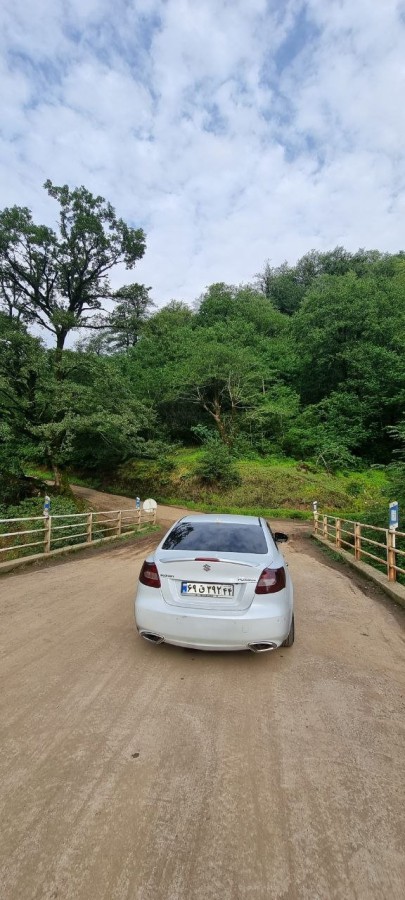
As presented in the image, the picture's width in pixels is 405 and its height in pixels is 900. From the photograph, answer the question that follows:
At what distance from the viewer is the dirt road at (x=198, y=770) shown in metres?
1.74

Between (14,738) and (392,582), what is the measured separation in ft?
19.9

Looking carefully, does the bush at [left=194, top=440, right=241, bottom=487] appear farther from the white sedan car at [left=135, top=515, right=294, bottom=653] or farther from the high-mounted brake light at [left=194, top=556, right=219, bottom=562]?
the high-mounted brake light at [left=194, top=556, right=219, bottom=562]

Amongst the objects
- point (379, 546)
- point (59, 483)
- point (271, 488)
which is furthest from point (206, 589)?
point (271, 488)

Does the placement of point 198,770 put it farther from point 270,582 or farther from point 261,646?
point 270,582

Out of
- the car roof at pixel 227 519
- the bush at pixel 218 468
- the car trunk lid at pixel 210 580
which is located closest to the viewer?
the car trunk lid at pixel 210 580

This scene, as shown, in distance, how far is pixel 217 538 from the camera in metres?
4.38

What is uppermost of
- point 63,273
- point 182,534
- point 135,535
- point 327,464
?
point 63,273

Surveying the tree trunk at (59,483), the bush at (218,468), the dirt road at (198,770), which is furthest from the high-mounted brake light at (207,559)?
the bush at (218,468)

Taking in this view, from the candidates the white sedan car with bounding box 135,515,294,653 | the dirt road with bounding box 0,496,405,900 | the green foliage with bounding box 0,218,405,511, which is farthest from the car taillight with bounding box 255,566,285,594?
the green foliage with bounding box 0,218,405,511

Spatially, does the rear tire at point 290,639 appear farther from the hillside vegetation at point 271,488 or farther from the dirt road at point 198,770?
the hillside vegetation at point 271,488

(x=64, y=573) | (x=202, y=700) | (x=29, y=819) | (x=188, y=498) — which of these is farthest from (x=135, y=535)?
(x=29, y=819)

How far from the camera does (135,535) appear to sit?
15781mm

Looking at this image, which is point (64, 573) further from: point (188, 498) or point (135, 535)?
point (188, 498)

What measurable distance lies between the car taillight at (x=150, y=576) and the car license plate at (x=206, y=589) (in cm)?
28
